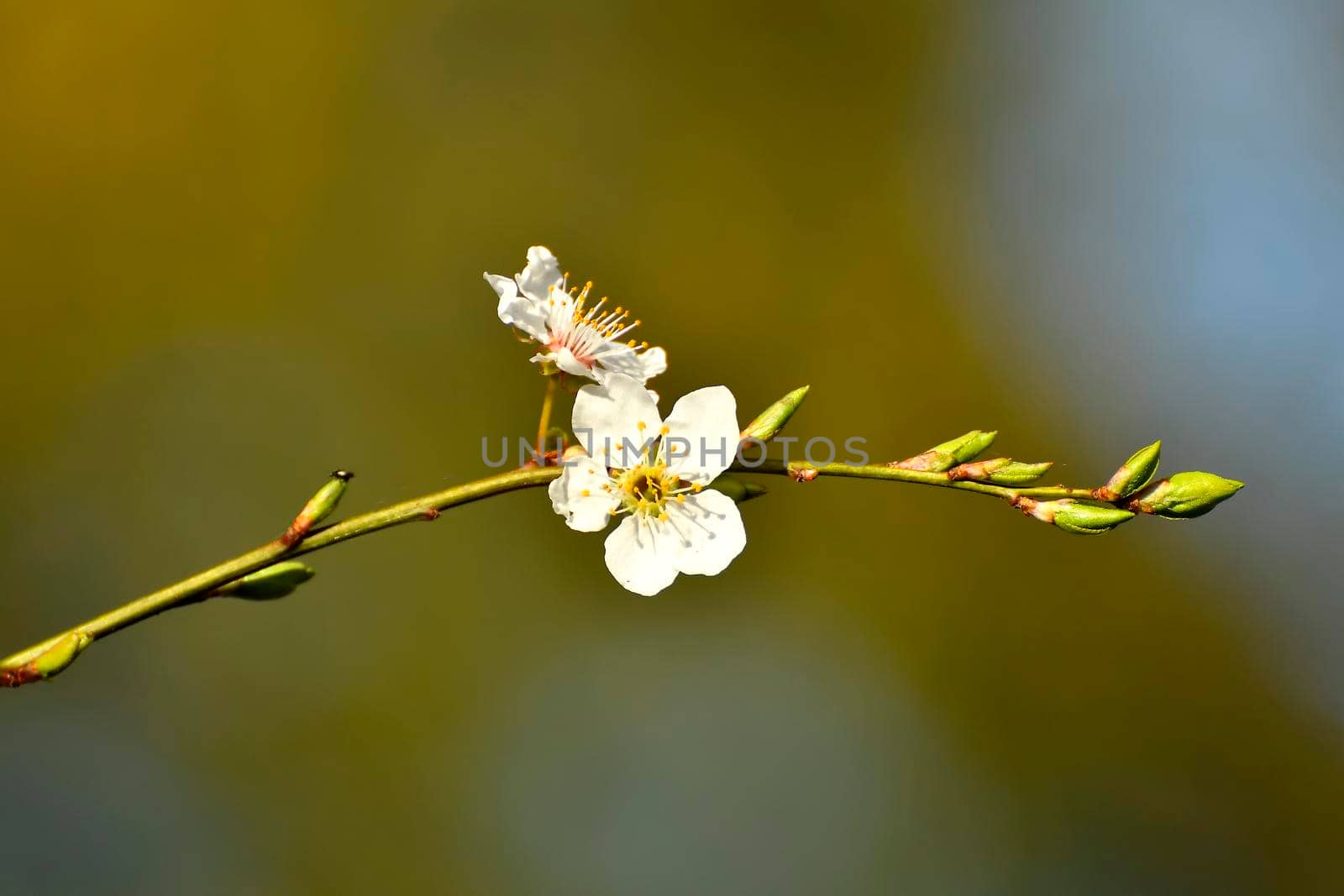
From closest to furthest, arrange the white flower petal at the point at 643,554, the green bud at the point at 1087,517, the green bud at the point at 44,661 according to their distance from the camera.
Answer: the green bud at the point at 44,661
the green bud at the point at 1087,517
the white flower petal at the point at 643,554

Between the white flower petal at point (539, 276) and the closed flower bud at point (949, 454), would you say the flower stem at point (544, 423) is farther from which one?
the closed flower bud at point (949, 454)

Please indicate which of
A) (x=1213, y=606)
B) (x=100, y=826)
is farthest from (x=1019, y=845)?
(x=100, y=826)

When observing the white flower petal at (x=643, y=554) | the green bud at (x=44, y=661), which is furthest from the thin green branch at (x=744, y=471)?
the white flower petal at (x=643, y=554)

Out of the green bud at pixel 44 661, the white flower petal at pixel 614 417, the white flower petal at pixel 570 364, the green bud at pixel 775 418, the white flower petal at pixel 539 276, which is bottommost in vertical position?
the green bud at pixel 44 661

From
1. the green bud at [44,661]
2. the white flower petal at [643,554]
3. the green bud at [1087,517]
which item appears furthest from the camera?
the white flower petal at [643,554]

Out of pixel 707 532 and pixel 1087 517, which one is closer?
pixel 1087 517

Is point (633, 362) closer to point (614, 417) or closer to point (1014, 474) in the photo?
point (614, 417)

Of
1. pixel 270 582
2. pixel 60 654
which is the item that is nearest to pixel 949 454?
pixel 270 582

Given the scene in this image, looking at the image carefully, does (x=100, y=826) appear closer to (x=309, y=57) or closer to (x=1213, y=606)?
(x=309, y=57)
